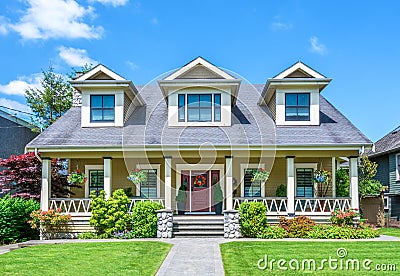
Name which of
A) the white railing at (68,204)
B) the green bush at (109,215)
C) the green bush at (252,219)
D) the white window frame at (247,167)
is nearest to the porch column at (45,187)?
the white railing at (68,204)

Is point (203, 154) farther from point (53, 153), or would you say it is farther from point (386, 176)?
point (386, 176)

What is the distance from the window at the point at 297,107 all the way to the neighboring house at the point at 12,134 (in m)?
16.1

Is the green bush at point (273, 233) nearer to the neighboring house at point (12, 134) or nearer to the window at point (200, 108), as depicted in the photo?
the window at point (200, 108)

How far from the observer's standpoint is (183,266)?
10.9m

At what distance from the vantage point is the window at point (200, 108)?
65.4ft

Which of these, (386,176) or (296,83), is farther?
(386,176)

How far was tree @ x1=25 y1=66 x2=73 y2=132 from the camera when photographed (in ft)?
111

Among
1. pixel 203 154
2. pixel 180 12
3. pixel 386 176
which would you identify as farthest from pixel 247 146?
pixel 386 176

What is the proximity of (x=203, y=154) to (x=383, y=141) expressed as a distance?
15.4m

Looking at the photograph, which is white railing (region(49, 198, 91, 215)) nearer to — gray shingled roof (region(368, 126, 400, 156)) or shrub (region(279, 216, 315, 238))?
shrub (region(279, 216, 315, 238))

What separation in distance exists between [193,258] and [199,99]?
905 cm

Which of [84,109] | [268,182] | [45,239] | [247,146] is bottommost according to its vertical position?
[45,239]

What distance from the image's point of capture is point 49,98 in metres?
33.7

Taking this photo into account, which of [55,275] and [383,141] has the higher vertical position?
[383,141]
